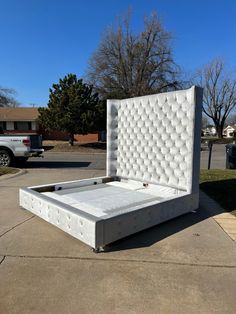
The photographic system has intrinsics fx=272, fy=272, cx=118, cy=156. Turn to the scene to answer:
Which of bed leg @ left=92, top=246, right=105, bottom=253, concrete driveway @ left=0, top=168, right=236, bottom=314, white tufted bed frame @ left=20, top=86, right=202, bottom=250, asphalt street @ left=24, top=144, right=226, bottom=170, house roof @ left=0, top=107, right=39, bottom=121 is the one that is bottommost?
asphalt street @ left=24, top=144, right=226, bottom=170

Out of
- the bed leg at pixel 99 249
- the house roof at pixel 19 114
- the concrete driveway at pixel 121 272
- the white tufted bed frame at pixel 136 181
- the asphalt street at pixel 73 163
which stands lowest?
the asphalt street at pixel 73 163

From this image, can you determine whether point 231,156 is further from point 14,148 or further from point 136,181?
point 14,148

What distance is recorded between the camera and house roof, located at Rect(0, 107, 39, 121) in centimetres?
3366

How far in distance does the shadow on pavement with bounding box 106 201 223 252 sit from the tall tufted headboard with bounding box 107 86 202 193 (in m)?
0.52

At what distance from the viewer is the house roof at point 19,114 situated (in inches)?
1325

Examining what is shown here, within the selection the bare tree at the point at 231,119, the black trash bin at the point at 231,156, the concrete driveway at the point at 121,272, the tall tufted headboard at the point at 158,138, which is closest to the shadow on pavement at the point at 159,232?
the concrete driveway at the point at 121,272

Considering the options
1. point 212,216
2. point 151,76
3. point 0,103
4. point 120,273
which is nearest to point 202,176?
point 212,216

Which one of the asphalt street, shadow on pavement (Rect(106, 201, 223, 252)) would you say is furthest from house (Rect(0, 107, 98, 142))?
shadow on pavement (Rect(106, 201, 223, 252))

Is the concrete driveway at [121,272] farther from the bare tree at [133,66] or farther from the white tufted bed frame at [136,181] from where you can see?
the bare tree at [133,66]

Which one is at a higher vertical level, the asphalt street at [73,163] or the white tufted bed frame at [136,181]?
the white tufted bed frame at [136,181]

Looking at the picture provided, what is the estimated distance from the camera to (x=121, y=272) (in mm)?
3084

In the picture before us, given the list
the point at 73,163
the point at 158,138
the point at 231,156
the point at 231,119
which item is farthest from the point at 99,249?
the point at 231,119

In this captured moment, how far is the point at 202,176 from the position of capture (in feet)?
29.3

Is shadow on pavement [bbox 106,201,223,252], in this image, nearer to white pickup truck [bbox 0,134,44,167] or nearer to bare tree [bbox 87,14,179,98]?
white pickup truck [bbox 0,134,44,167]
